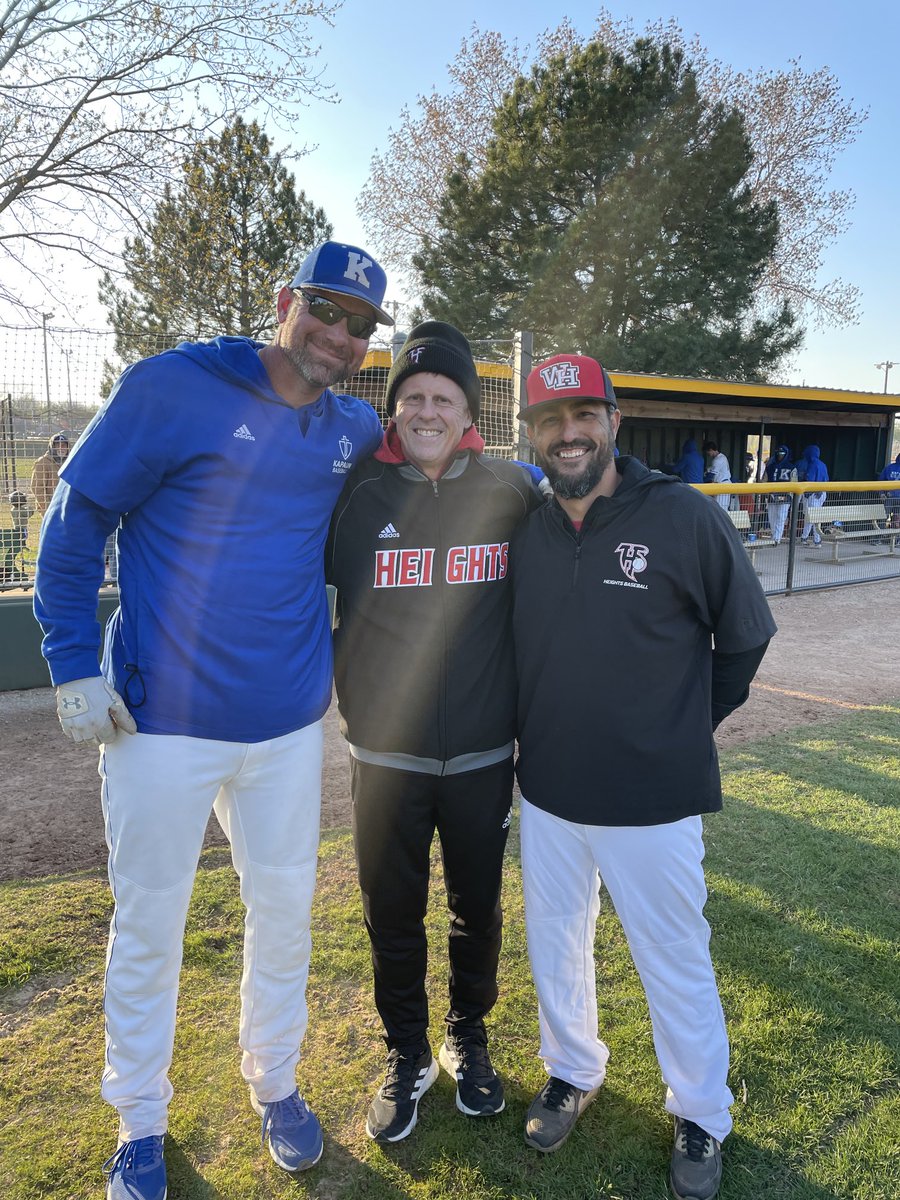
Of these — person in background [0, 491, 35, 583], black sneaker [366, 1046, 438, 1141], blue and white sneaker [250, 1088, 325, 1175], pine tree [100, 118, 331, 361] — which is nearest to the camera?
blue and white sneaker [250, 1088, 325, 1175]

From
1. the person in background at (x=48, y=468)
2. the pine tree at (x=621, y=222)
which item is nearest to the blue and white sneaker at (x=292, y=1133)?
the person in background at (x=48, y=468)

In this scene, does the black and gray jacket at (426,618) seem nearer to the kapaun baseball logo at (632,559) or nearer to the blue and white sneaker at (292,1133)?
the kapaun baseball logo at (632,559)

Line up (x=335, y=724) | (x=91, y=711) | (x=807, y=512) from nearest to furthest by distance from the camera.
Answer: (x=91, y=711) < (x=335, y=724) < (x=807, y=512)

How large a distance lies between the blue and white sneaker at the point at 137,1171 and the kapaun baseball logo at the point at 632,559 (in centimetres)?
194

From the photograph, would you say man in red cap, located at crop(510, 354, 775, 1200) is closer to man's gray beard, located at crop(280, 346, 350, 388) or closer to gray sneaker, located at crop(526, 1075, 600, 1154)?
gray sneaker, located at crop(526, 1075, 600, 1154)

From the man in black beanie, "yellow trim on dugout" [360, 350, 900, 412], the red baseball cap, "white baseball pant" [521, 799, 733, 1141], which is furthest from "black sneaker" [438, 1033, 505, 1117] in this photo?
"yellow trim on dugout" [360, 350, 900, 412]

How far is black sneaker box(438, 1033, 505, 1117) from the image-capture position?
7.61 ft

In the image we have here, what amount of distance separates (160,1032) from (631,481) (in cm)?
193

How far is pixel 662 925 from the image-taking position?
2.05 meters

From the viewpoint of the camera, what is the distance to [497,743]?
7.46 ft

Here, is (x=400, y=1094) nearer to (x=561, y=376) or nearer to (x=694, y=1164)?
(x=694, y=1164)

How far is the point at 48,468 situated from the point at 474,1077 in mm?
5653

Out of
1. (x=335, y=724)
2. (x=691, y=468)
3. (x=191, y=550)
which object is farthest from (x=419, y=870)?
(x=691, y=468)

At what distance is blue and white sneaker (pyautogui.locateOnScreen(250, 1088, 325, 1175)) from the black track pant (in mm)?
319
